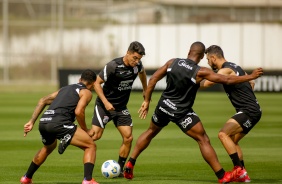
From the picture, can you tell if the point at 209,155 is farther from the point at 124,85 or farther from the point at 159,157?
the point at 159,157

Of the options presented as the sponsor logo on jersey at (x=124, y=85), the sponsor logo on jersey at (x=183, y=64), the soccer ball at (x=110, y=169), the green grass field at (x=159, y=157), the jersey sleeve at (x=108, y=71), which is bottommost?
the green grass field at (x=159, y=157)

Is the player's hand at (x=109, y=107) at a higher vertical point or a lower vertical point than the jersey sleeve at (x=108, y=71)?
lower

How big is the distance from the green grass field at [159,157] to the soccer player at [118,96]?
26.8 inches

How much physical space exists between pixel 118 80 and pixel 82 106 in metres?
2.50

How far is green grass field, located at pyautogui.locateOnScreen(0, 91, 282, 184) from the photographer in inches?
516

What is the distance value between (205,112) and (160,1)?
88.7ft

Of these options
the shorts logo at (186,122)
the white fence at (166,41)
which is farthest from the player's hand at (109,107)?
the white fence at (166,41)

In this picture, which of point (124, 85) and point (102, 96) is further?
point (124, 85)

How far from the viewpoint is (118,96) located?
1400cm

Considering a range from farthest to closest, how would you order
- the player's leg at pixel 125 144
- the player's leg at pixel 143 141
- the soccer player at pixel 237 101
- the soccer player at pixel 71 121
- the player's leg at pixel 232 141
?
the player's leg at pixel 125 144 < the player's leg at pixel 143 141 < the soccer player at pixel 237 101 < the player's leg at pixel 232 141 < the soccer player at pixel 71 121

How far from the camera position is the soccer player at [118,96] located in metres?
13.7

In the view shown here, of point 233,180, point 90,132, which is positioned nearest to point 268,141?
point 233,180

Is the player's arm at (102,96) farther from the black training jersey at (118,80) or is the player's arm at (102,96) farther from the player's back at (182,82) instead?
the player's back at (182,82)

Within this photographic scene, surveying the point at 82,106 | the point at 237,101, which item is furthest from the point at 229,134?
the point at 82,106
